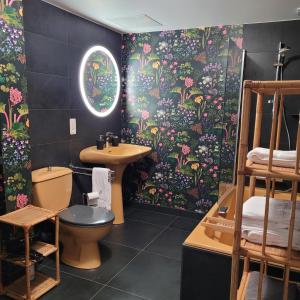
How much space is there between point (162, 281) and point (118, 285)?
1.12ft

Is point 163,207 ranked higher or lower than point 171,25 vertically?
→ lower

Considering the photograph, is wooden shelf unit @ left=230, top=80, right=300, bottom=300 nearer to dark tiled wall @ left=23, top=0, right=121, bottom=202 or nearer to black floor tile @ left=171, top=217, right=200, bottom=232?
dark tiled wall @ left=23, top=0, right=121, bottom=202

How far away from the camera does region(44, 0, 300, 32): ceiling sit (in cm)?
237

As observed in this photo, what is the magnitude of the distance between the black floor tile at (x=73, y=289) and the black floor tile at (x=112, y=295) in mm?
53

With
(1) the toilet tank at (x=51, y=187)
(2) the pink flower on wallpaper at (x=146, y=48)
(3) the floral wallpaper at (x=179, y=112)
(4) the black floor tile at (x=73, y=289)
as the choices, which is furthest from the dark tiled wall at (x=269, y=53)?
(4) the black floor tile at (x=73, y=289)

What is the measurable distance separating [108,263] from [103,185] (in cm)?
72

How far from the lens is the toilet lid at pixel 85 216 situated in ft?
7.52

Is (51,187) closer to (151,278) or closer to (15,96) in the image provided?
(15,96)

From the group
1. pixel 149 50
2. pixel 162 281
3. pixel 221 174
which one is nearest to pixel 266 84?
pixel 162 281

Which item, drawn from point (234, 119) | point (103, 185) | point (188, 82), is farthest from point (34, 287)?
point (188, 82)

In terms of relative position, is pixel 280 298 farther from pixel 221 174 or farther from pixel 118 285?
pixel 221 174

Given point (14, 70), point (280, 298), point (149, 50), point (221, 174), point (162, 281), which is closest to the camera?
point (280, 298)

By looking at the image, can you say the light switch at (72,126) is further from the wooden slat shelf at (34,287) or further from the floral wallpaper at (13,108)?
the wooden slat shelf at (34,287)

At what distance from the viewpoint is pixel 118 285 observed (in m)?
2.22
